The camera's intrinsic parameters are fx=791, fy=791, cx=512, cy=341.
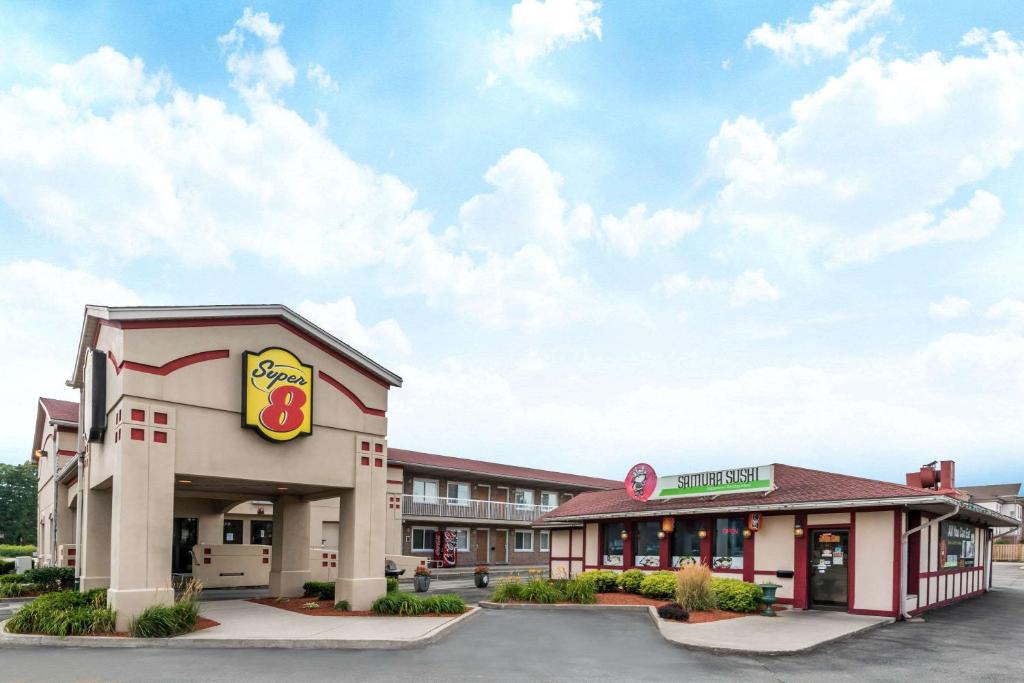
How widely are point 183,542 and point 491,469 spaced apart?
20.8 m

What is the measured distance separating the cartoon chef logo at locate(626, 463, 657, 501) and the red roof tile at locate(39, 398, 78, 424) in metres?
24.0

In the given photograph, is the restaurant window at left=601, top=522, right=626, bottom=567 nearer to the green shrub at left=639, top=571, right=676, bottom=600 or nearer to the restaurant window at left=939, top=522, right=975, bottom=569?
the green shrub at left=639, top=571, right=676, bottom=600

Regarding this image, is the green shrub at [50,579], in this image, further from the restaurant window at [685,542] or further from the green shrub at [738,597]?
the green shrub at [738,597]

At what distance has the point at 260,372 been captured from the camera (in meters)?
20.2

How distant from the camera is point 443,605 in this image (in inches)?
819

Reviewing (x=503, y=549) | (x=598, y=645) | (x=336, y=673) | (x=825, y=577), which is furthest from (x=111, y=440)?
(x=503, y=549)

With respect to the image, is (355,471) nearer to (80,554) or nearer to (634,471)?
(80,554)

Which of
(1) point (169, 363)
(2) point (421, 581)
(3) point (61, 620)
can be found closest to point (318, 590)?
(2) point (421, 581)

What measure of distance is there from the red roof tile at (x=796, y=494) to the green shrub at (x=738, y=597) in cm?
274

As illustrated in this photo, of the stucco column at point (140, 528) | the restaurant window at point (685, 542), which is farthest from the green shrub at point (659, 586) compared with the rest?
the stucco column at point (140, 528)

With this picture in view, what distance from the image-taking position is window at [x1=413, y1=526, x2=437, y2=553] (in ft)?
148

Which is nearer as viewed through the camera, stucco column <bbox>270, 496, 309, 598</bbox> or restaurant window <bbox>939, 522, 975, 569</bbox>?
restaurant window <bbox>939, 522, 975, 569</bbox>

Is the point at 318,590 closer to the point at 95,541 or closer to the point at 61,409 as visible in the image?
the point at 95,541

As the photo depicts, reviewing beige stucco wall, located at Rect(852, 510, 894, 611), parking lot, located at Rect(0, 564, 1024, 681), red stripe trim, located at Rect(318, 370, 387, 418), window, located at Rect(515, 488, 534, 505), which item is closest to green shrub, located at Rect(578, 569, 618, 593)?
parking lot, located at Rect(0, 564, 1024, 681)
